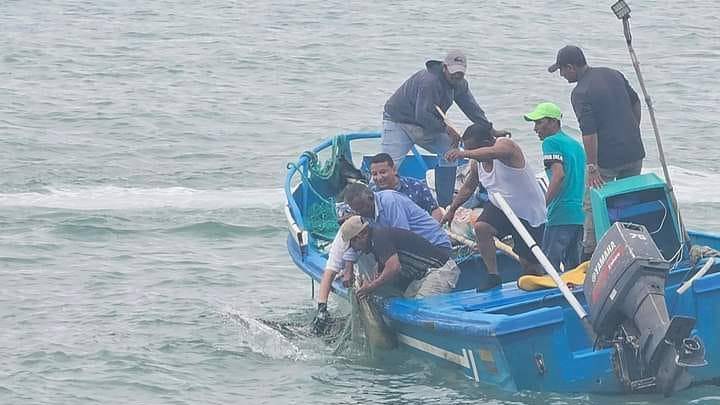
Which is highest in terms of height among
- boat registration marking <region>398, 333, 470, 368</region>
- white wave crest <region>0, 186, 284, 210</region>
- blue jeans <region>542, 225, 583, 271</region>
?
blue jeans <region>542, 225, 583, 271</region>

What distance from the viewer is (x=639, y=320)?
8297mm

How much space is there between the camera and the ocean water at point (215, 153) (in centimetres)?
1069

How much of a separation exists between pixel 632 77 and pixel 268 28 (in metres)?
7.79

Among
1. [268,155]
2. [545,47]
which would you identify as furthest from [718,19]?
[268,155]

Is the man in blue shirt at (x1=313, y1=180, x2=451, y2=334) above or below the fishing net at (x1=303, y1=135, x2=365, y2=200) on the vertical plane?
above

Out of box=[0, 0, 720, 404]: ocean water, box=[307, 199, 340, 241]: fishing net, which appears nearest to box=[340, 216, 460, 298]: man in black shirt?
box=[0, 0, 720, 404]: ocean water

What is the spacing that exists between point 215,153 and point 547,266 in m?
12.0

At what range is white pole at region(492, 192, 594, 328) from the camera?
866 cm

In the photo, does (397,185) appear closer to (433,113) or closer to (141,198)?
(433,113)

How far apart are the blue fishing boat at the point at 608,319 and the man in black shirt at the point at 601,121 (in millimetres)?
535

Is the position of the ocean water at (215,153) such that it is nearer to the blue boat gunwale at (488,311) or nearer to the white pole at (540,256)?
the blue boat gunwale at (488,311)

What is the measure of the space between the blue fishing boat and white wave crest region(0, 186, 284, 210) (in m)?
7.80

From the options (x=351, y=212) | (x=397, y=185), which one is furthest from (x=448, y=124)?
(x=351, y=212)

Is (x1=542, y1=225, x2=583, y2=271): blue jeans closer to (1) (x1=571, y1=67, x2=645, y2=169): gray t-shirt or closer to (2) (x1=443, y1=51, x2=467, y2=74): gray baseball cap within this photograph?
(1) (x1=571, y1=67, x2=645, y2=169): gray t-shirt
